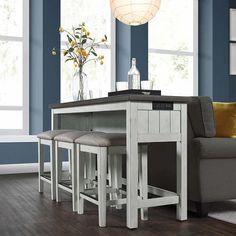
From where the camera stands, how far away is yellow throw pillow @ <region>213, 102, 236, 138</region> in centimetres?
321

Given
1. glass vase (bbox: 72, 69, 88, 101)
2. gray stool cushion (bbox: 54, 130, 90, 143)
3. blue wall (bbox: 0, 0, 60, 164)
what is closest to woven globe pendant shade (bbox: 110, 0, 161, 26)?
glass vase (bbox: 72, 69, 88, 101)

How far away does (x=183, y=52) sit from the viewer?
6.96 metres

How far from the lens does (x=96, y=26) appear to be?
6.22 m

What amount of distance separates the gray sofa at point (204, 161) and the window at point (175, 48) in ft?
12.1

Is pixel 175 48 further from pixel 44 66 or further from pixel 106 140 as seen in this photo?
pixel 106 140

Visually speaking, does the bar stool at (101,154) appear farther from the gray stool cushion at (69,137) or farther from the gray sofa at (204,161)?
the gray sofa at (204,161)

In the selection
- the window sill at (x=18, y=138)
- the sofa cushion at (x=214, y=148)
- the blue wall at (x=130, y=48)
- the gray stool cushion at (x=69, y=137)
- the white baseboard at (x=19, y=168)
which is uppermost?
the blue wall at (x=130, y=48)

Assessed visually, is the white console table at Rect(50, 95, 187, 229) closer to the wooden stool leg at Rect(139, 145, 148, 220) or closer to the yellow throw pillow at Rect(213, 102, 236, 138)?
the wooden stool leg at Rect(139, 145, 148, 220)

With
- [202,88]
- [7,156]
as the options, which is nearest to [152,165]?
[7,156]

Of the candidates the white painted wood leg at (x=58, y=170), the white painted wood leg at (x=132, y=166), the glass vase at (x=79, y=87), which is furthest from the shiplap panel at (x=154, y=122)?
the glass vase at (x=79, y=87)

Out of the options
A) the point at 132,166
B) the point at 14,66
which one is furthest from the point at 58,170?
the point at 14,66

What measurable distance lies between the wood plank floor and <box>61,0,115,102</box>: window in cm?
292

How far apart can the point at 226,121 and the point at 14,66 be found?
343cm

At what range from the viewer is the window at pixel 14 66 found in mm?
5652
